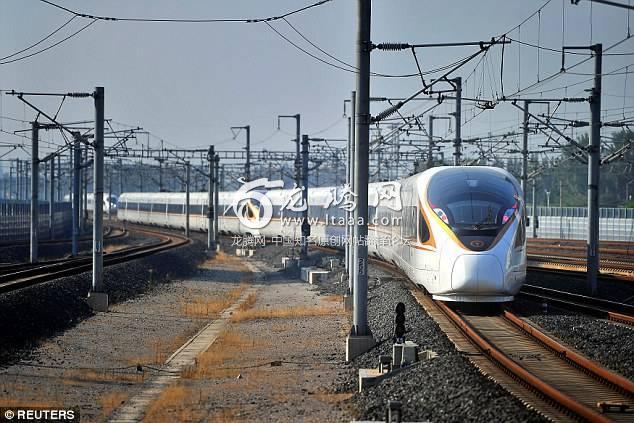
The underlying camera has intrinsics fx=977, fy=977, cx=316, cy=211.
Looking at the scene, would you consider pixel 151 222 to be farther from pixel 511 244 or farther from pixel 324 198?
pixel 511 244

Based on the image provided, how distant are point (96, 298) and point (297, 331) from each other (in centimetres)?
743

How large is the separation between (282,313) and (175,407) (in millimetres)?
15002

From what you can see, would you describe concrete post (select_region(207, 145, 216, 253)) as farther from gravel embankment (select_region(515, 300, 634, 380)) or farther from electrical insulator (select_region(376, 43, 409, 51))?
electrical insulator (select_region(376, 43, 409, 51))

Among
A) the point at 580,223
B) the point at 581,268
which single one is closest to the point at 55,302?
the point at 581,268

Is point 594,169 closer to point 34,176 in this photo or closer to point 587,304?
point 587,304

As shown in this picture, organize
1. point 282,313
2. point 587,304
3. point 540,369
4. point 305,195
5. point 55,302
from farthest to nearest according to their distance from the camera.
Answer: point 305,195
point 282,313
point 55,302
point 587,304
point 540,369

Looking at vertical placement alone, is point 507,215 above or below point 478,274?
above

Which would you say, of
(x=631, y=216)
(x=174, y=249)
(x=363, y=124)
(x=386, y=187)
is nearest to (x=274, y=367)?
(x=363, y=124)

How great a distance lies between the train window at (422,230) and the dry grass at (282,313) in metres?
7.31

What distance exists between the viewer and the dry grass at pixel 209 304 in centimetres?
3088

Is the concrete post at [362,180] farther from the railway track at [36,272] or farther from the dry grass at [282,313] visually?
the railway track at [36,272]

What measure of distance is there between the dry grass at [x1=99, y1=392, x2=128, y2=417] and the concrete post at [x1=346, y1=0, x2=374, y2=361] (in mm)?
4526

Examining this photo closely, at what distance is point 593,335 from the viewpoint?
59.1 ft

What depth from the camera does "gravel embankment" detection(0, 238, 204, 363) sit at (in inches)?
859
